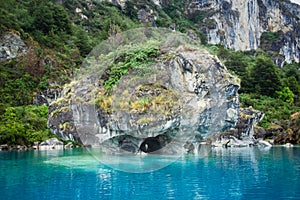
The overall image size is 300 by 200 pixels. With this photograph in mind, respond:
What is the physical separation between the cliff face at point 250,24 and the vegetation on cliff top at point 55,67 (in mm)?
20107

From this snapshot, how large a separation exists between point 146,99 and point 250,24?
69.5 metres

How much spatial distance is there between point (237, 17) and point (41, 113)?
5589 centimetres

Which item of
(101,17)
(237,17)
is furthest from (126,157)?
(237,17)

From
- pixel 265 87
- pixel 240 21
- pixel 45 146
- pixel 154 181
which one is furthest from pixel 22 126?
pixel 240 21

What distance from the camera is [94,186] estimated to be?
14.2m

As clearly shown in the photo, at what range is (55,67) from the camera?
149 feet

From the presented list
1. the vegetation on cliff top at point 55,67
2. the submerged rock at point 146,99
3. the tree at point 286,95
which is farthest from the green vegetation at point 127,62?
the tree at point 286,95

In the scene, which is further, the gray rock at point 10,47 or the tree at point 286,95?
the tree at point 286,95

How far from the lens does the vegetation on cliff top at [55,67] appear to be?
37.7m

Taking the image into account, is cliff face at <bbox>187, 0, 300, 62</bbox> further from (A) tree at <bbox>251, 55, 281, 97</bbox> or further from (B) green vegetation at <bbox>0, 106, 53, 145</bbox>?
(B) green vegetation at <bbox>0, 106, 53, 145</bbox>

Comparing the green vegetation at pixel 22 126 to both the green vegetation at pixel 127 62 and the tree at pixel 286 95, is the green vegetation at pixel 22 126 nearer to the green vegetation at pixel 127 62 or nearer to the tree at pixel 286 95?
the green vegetation at pixel 127 62

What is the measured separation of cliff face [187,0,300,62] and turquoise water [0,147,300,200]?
59474mm

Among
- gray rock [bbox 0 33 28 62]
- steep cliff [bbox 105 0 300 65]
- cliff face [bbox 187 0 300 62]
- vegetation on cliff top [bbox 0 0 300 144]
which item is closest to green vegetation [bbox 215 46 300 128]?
vegetation on cliff top [bbox 0 0 300 144]

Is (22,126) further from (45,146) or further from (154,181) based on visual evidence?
(154,181)
